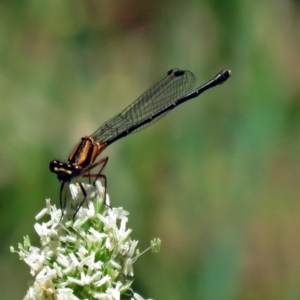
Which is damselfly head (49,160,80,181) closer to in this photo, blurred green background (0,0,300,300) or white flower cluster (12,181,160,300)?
white flower cluster (12,181,160,300)

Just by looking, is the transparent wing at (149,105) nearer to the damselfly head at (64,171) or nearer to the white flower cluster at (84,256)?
the damselfly head at (64,171)

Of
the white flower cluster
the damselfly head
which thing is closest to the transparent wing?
the damselfly head

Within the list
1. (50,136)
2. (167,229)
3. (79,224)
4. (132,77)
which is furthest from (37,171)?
(79,224)

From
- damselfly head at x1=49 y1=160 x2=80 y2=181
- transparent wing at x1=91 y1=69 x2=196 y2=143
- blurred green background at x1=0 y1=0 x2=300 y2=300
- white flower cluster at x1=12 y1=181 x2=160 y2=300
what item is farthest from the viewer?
blurred green background at x1=0 y1=0 x2=300 y2=300

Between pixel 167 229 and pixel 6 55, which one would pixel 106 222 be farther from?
pixel 6 55

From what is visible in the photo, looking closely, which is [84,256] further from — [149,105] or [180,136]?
[180,136]

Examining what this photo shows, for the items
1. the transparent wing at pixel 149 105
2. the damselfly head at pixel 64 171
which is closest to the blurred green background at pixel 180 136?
the transparent wing at pixel 149 105
